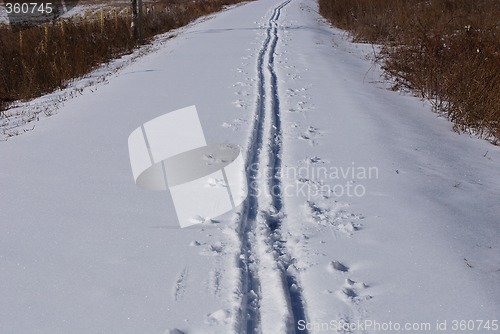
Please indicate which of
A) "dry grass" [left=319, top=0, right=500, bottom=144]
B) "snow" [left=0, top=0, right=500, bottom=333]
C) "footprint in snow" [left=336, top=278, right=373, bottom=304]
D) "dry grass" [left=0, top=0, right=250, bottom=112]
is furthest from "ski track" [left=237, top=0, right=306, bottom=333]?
"dry grass" [left=0, top=0, right=250, bottom=112]

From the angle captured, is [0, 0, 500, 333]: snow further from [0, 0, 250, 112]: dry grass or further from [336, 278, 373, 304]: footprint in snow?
[0, 0, 250, 112]: dry grass

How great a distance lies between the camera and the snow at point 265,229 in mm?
2146

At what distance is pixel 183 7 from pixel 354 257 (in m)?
21.0

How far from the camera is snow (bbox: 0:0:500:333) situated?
2.15m

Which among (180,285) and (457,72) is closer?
(180,285)

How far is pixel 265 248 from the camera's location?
8.68 feet

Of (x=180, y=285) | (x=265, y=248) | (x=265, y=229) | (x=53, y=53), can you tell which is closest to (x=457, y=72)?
(x=265, y=229)

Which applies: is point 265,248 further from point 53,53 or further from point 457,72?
point 53,53

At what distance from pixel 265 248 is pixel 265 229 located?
0.23 m

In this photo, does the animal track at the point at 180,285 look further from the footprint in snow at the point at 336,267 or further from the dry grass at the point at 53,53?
the dry grass at the point at 53,53

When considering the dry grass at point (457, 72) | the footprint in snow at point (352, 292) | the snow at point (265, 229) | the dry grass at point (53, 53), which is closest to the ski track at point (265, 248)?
the snow at point (265, 229)

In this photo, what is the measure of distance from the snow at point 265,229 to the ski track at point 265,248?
0.4 inches

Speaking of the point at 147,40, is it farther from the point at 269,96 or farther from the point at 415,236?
the point at 415,236

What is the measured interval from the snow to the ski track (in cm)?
1
